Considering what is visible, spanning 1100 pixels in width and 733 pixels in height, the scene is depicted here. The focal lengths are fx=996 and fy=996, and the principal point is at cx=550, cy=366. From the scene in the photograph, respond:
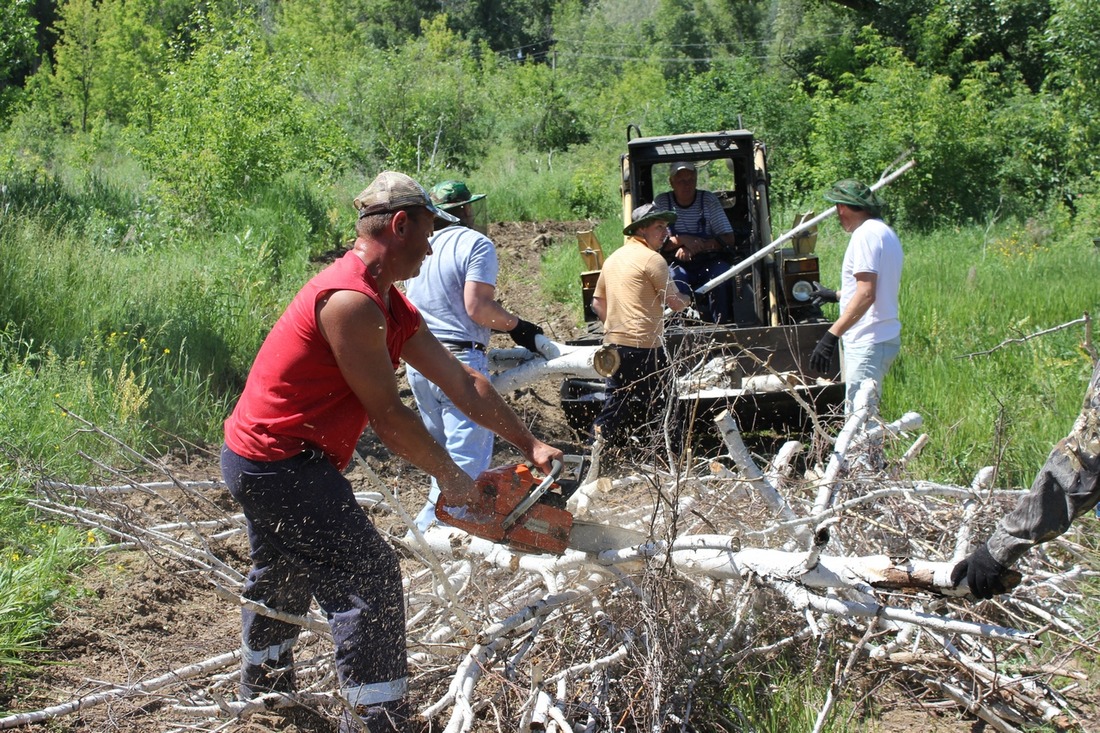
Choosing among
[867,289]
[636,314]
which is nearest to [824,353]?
[867,289]

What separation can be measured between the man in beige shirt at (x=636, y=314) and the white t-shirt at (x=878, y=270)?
3.37 feet

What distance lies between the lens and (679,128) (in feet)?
66.1

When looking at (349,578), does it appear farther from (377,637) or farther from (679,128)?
(679,128)

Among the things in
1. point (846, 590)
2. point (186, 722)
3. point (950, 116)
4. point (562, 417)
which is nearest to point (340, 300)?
point (186, 722)

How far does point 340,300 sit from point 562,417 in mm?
5436

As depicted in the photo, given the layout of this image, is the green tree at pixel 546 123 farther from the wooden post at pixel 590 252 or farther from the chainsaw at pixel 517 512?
the chainsaw at pixel 517 512

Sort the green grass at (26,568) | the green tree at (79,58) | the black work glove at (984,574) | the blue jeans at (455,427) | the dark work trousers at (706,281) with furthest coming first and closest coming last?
1. the green tree at (79,58)
2. the dark work trousers at (706,281)
3. the blue jeans at (455,427)
4. the green grass at (26,568)
5. the black work glove at (984,574)

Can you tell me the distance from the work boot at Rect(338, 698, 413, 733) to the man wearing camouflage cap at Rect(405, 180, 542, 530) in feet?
4.98

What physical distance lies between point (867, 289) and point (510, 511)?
3.12m

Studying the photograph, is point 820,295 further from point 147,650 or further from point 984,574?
point 147,650

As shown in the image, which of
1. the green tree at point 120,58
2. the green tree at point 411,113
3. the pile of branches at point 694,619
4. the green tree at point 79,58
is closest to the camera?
the pile of branches at point 694,619

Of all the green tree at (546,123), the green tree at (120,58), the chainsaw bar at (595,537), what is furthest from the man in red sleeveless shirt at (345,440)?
the green tree at (120,58)

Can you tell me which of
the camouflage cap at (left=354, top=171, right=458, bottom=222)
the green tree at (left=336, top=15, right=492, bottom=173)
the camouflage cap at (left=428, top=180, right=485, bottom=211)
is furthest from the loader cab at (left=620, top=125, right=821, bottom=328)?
the green tree at (left=336, top=15, right=492, bottom=173)

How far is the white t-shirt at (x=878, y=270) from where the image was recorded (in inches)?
222
